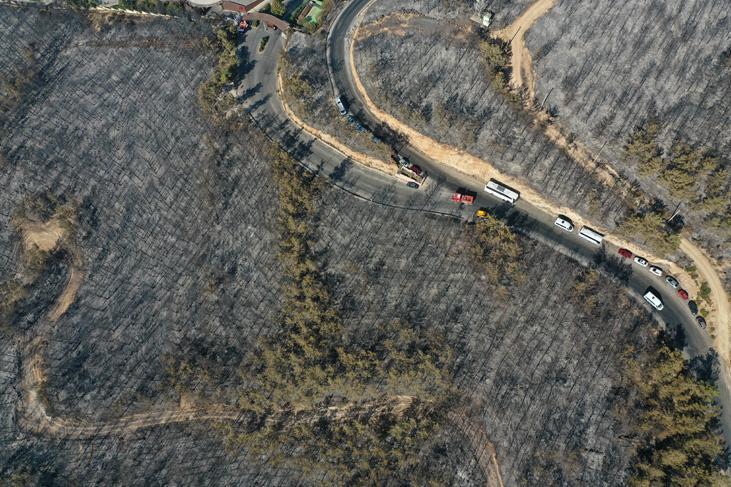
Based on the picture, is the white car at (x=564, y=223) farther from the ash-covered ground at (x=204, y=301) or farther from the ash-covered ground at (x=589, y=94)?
the ash-covered ground at (x=204, y=301)

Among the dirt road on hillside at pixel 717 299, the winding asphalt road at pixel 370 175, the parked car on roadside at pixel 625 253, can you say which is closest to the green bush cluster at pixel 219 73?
the winding asphalt road at pixel 370 175

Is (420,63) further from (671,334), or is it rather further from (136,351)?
(136,351)

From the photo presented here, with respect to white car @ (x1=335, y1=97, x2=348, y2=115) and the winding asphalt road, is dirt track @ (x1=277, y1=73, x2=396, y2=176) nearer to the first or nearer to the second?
the winding asphalt road

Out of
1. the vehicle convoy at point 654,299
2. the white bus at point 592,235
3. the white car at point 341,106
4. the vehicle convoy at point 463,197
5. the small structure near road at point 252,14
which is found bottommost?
the vehicle convoy at point 654,299

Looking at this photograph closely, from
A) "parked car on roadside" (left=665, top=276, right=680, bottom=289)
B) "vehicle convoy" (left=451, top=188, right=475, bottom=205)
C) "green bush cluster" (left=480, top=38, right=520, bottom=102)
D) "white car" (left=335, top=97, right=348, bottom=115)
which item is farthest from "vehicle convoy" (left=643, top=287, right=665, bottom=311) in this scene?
"white car" (left=335, top=97, right=348, bottom=115)

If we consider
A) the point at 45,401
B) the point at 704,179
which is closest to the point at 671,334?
the point at 704,179

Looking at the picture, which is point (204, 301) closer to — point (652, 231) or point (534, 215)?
point (534, 215)
